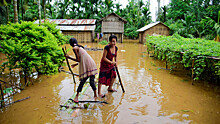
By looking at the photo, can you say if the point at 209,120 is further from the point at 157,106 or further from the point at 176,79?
the point at 176,79

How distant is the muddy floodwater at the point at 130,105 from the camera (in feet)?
10.2

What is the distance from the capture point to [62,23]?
80.1 ft

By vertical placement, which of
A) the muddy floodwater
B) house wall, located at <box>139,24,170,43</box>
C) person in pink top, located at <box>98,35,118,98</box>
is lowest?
the muddy floodwater

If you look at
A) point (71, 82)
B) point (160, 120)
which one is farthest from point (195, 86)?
point (71, 82)

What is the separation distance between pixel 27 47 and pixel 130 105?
11.7ft

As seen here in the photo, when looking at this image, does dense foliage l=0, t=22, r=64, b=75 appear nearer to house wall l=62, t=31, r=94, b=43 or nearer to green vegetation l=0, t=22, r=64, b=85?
green vegetation l=0, t=22, r=64, b=85

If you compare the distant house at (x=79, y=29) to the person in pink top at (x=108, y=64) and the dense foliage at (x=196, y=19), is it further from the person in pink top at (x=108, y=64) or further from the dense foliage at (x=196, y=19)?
the person in pink top at (x=108, y=64)

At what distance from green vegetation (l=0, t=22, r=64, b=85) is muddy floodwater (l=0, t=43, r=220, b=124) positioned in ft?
2.51

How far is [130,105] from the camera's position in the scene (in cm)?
372

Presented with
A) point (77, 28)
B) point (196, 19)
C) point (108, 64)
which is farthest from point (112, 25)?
point (108, 64)

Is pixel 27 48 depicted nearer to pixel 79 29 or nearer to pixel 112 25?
pixel 79 29

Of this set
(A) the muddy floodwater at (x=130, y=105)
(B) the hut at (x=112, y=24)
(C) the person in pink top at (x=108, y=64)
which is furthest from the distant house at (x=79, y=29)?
(C) the person in pink top at (x=108, y=64)

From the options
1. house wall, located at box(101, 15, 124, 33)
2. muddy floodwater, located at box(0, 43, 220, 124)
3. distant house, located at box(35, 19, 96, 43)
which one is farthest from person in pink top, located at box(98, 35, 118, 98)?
house wall, located at box(101, 15, 124, 33)

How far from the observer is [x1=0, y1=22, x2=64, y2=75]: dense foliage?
4.56m
